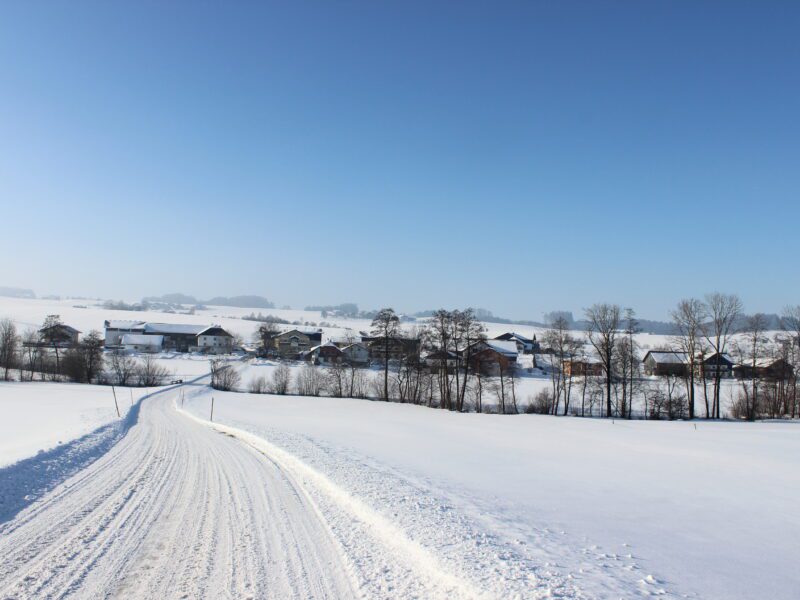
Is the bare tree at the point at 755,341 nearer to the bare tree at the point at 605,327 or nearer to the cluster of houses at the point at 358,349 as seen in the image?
the cluster of houses at the point at 358,349

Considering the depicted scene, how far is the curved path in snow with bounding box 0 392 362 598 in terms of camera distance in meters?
6.48

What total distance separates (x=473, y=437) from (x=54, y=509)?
2033 centimetres

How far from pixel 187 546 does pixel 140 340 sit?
130 metres

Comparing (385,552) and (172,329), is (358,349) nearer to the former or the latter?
(172,329)

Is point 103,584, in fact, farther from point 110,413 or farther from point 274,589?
point 110,413

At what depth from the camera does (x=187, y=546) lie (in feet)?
26.1

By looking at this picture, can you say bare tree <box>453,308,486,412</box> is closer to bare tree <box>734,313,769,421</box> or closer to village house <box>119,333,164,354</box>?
bare tree <box>734,313,769,421</box>

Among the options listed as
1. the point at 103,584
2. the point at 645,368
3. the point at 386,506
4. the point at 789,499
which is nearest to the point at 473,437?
the point at 789,499

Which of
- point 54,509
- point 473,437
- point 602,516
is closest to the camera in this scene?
point 54,509

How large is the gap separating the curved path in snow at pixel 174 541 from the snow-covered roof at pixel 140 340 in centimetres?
12119

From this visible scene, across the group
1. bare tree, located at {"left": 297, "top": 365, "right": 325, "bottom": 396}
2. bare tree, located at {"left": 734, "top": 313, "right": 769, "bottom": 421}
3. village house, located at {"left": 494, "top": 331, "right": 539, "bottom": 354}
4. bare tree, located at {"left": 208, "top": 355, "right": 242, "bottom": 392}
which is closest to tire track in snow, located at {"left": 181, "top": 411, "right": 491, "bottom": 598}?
bare tree, located at {"left": 734, "top": 313, "right": 769, "bottom": 421}

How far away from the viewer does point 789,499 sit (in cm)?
1280

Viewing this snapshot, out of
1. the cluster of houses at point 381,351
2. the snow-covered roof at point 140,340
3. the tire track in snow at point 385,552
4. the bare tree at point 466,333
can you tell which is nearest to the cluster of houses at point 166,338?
the snow-covered roof at point 140,340

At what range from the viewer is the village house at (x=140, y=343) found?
4729 inches
